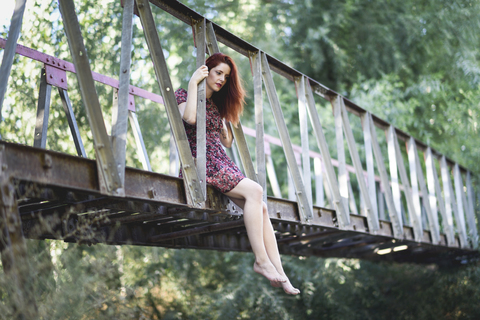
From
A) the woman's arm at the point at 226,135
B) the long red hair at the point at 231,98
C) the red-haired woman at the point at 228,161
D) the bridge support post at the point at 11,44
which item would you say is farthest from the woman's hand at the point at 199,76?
the bridge support post at the point at 11,44

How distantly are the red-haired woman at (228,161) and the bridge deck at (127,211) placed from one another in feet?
0.45

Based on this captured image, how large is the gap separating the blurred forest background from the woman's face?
13.4 feet

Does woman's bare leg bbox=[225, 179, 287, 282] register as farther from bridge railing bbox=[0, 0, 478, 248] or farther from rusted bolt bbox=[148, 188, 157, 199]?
rusted bolt bbox=[148, 188, 157, 199]

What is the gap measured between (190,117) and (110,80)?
1.39 metres

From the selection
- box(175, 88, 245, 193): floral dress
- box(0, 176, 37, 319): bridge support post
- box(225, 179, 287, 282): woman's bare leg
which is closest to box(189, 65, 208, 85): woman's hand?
box(175, 88, 245, 193): floral dress

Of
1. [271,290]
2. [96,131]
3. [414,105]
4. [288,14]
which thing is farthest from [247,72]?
[96,131]

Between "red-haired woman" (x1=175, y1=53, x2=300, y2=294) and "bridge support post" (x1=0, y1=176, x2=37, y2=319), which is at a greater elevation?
"red-haired woman" (x1=175, y1=53, x2=300, y2=294)

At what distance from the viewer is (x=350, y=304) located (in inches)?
411

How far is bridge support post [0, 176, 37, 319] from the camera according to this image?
2.13m

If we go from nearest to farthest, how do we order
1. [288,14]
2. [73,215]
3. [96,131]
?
1. [96,131]
2. [73,215]
3. [288,14]

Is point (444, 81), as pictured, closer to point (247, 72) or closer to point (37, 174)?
point (247, 72)

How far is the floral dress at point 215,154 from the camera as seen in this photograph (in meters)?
3.16

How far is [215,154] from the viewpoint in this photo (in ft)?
10.7

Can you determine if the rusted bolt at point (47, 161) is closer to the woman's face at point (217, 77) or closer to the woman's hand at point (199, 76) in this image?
the woman's hand at point (199, 76)
